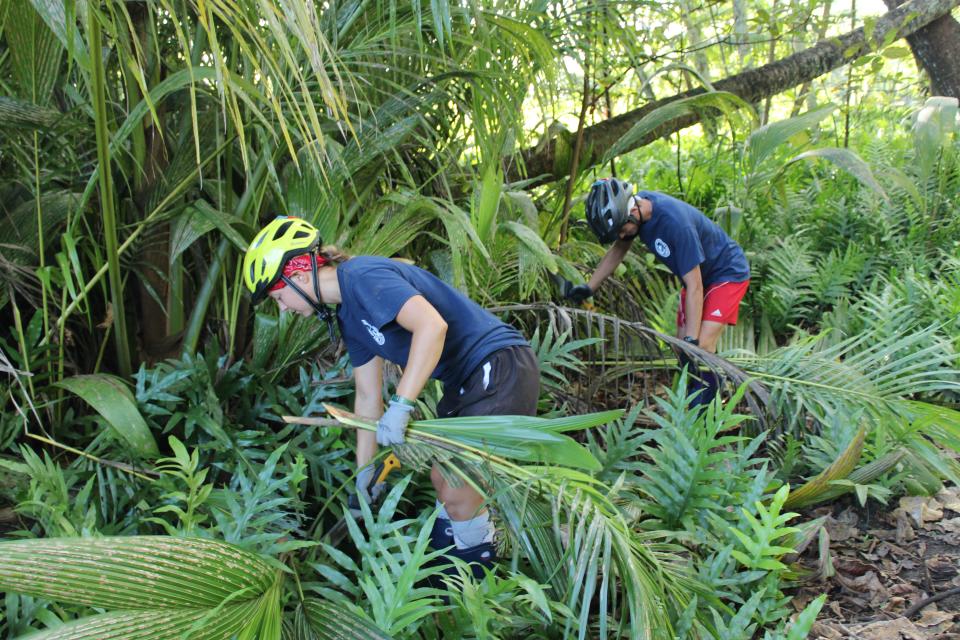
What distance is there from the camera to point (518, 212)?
13.5 ft

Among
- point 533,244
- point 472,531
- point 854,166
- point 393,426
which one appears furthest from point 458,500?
point 854,166

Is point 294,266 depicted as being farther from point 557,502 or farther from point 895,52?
point 895,52

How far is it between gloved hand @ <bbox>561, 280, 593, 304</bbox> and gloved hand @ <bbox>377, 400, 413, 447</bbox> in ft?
6.16

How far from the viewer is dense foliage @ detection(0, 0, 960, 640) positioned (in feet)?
6.36

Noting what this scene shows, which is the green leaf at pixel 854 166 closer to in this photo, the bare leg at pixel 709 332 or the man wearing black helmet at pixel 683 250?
the man wearing black helmet at pixel 683 250

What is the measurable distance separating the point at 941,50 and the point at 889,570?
6.34 m

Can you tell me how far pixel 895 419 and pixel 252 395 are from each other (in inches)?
99.9

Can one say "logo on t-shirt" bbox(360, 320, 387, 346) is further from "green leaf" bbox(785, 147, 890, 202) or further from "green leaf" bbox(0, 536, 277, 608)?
"green leaf" bbox(785, 147, 890, 202)

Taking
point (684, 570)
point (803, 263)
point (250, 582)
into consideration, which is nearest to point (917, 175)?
point (803, 263)

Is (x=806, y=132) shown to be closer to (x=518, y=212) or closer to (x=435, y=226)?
(x=518, y=212)

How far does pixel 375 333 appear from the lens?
7.86ft

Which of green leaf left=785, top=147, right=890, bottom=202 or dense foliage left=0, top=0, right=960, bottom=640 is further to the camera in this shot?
green leaf left=785, top=147, right=890, bottom=202

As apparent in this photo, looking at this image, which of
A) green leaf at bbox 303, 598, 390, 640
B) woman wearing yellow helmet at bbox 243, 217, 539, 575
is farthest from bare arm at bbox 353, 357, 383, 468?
green leaf at bbox 303, 598, 390, 640

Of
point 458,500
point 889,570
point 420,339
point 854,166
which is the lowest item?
point 889,570
